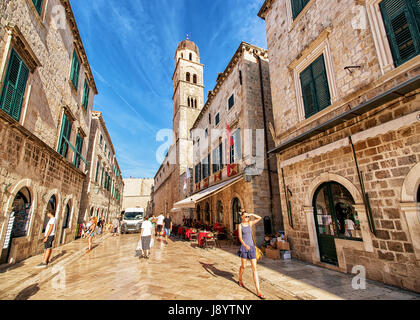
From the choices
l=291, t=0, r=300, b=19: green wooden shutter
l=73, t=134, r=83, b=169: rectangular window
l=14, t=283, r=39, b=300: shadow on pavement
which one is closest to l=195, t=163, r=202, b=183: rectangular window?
l=73, t=134, r=83, b=169: rectangular window

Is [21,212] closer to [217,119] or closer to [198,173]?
[217,119]

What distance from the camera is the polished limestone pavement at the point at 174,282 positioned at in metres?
3.71

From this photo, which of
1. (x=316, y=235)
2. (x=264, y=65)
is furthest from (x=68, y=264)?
(x=264, y=65)

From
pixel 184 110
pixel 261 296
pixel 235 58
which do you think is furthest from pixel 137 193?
pixel 261 296

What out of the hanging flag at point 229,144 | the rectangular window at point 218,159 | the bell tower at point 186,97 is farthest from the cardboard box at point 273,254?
the bell tower at point 186,97

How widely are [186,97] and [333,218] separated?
2470 cm

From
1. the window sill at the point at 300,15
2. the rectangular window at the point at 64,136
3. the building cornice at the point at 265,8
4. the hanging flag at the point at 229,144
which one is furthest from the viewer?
the hanging flag at the point at 229,144

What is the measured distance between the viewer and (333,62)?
5.92 meters

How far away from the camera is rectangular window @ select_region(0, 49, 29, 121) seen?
18.4 ft

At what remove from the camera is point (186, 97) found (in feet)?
89.3

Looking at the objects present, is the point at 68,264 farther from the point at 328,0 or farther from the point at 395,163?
the point at 328,0

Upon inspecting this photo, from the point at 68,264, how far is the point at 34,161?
12.3 ft

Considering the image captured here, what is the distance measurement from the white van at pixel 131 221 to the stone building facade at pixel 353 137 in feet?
50.7

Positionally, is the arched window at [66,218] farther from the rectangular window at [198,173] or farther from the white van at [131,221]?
the rectangular window at [198,173]
